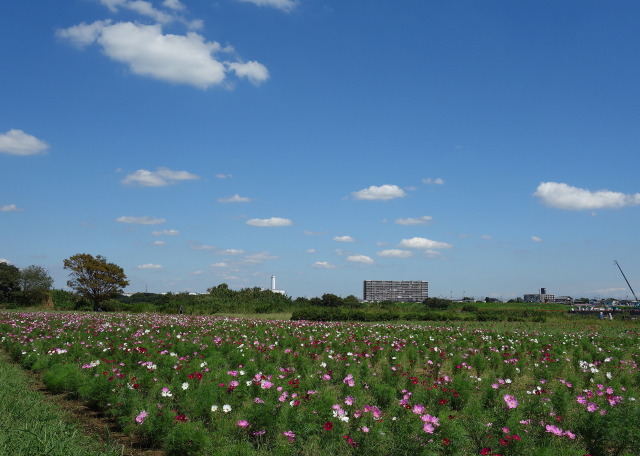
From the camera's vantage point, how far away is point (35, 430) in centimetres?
600

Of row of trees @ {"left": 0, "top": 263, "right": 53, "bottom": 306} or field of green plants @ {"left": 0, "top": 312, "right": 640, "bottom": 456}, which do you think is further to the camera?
row of trees @ {"left": 0, "top": 263, "right": 53, "bottom": 306}

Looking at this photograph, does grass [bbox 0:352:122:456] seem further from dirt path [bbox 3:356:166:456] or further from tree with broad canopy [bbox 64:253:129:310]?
tree with broad canopy [bbox 64:253:129:310]

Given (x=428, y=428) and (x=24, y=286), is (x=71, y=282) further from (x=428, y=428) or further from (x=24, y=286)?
(x=428, y=428)

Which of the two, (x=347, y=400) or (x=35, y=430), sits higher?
(x=347, y=400)

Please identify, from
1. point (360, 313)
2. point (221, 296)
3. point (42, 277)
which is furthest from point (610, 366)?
point (42, 277)

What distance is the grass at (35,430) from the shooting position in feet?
17.3

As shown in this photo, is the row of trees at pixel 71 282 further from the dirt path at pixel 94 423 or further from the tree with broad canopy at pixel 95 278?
the dirt path at pixel 94 423

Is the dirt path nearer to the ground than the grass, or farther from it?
nearer to the ground

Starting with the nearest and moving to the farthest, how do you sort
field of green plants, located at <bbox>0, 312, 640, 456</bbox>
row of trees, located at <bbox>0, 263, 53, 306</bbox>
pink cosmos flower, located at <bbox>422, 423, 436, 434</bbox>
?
pink cosmos flower, located at <bbox>422, 423, 436, 434</bbox>
field of green plants, located at <bbox>0, 312, 640, 456</bbox>
row of trees, located at <bbox>0, 263, 53, 306</bbox>

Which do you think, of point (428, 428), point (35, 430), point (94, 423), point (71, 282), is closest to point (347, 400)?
point (428, 428)

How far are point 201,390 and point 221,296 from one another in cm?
4187

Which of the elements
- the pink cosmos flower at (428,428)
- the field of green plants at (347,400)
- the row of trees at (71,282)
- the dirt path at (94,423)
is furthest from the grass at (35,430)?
the row of trees at (71,282)

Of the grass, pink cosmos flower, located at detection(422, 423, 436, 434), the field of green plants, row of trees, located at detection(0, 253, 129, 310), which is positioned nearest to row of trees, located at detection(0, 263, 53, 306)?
row of trees, located at detection(0, 253, 129, 310)

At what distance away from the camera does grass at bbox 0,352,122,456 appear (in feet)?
17.3
